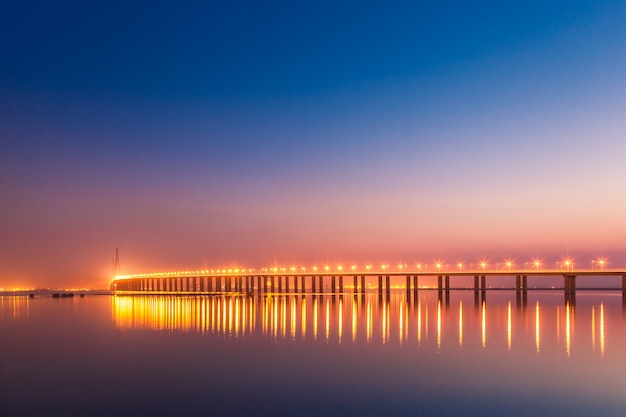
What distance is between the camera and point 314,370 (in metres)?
28.0

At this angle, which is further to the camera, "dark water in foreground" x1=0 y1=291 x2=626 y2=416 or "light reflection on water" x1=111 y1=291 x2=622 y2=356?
"light reflection on water" x1=111 y1=291 x2=622 y2=356

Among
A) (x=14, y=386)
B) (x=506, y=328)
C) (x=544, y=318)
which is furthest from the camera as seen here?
(x=544, y=318)

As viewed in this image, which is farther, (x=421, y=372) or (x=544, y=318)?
(x=544, y=318)

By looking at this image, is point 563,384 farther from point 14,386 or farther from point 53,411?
point 14,386

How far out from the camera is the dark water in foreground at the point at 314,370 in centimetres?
2083

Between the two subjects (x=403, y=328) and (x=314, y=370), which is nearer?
(x=314, y=370)

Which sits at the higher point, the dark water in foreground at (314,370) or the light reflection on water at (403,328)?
the dark water in foreground at (314,370)

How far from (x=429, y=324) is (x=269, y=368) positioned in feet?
90.9

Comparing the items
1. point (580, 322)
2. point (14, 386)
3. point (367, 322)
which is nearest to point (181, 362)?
point (14, 386)

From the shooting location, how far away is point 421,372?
2753cm

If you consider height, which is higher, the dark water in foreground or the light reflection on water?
the dark water in foreground

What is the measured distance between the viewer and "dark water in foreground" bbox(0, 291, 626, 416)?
Answer: 20828mm

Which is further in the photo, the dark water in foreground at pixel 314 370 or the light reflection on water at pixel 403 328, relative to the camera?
the light reflection on water at pixel 403 328

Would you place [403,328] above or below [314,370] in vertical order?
below
